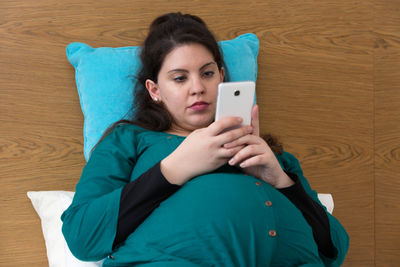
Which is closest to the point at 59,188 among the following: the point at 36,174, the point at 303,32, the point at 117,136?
the point at 36,174

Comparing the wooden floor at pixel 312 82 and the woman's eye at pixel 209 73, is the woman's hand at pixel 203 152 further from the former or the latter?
the wooden floor at pixel 312 82

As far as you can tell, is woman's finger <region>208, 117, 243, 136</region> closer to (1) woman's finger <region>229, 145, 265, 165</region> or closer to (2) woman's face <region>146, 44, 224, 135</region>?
(1) woman's finger <region>229, 145, 265, 165</region>

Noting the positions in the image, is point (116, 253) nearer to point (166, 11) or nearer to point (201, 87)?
point (201, 87)

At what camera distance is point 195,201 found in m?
0.81

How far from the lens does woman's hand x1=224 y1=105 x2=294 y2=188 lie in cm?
84

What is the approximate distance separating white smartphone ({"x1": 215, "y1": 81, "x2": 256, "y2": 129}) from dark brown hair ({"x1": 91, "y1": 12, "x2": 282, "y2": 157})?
10.9 inches

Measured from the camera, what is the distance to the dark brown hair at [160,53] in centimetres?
106

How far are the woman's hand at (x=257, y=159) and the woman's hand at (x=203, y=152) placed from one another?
1cm

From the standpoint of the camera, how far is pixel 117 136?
3.38 feet

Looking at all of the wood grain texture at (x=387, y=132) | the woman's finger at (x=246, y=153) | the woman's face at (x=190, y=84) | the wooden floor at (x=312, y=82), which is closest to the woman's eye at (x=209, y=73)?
the woman's face at (x=190, y=84)

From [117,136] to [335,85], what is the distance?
0.81m

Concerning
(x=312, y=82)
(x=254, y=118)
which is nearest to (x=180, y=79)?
(x=254, y=118)

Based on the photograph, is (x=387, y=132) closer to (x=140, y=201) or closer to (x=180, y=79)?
(x=180, y=79)

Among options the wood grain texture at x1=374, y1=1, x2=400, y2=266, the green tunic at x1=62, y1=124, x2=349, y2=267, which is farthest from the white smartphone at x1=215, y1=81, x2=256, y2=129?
the wood grain texture at x1=374, y1=1, x2=400, y2=266
